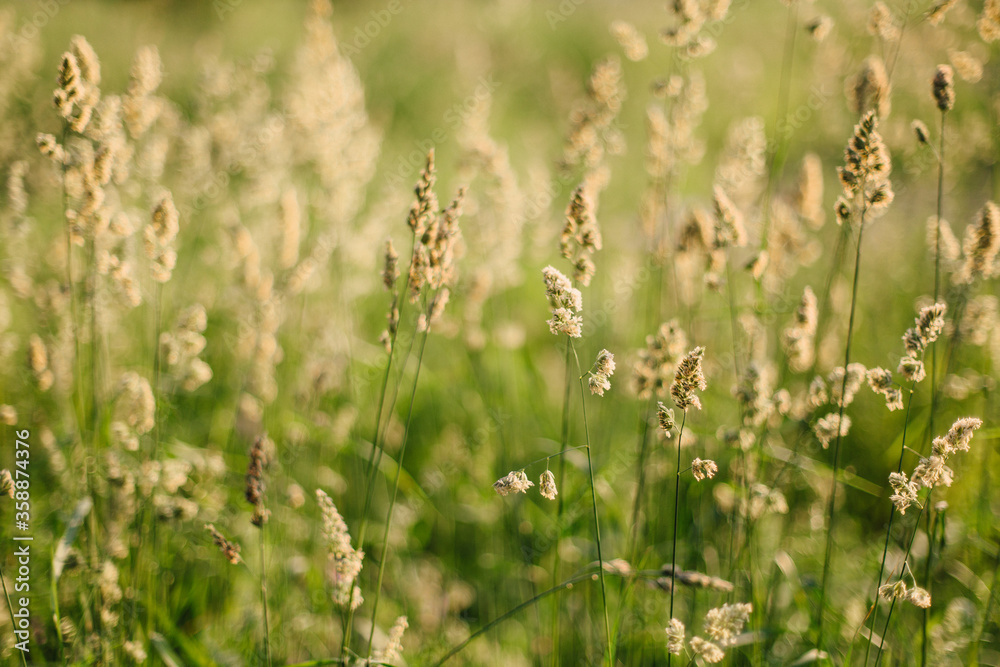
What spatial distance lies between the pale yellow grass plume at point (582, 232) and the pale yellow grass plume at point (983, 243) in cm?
106

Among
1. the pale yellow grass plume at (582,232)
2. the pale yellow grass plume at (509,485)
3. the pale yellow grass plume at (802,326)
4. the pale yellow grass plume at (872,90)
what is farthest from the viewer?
the pale yellow grass plume at (872,90)

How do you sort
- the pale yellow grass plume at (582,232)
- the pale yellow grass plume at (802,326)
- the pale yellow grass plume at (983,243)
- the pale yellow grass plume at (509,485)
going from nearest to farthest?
the pale yellow grass plume at (509,485) < the pale yellow grass plume at (582,232) < the pale yellow grass plume at (983,243) < the pale yellow grass plume at (802,326)

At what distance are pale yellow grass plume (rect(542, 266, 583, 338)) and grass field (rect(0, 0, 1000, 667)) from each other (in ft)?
0.04

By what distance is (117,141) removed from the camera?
1.73 metres

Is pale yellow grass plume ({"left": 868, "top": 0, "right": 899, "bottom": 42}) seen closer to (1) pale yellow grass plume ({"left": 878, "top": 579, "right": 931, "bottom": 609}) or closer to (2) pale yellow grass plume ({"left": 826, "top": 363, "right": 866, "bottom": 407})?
(2) pale yellow grass plume ({"left": 826, "top": 363, "right": 866, "bottom": 407})

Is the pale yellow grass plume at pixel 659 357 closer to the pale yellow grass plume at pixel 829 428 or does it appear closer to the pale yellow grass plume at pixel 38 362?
the pale yellow grass plume at pixel 829 428

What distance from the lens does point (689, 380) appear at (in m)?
1.17

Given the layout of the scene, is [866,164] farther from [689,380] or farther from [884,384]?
[689,380]

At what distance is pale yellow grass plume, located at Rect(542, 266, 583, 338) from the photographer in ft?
4.02

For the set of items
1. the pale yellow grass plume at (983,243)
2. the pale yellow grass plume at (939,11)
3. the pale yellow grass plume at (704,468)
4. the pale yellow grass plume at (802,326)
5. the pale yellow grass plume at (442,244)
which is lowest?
the pale yellow grass plume at (704,468)

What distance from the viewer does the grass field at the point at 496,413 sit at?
150cm

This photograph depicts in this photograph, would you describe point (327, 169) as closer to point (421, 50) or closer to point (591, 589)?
point (591, 589)

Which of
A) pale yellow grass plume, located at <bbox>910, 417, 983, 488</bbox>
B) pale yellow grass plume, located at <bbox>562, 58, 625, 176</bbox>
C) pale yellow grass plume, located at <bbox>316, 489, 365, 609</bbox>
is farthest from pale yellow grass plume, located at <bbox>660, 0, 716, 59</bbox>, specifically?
pale yellow grass plume, located at <bbox>316, 489, 365, 609</bbox>

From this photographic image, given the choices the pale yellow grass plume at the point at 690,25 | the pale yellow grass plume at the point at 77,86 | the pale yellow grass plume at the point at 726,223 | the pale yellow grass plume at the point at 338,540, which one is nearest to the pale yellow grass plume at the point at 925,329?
the pale yellow grass plume at the point at 726,223
